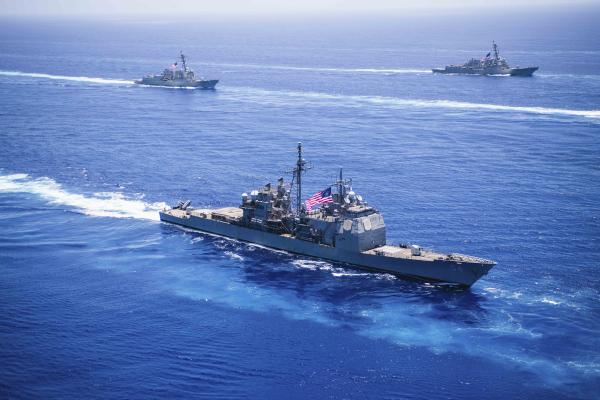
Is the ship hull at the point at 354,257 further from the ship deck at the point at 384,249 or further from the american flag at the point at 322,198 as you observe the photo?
the american flag at the point at 322,198

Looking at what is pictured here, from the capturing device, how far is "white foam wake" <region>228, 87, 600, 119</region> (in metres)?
160

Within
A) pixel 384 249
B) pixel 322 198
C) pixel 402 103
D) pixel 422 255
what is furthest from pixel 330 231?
pixel 402 103

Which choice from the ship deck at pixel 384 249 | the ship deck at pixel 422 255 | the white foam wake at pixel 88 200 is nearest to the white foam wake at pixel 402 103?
the white foam wake at pixel 88 200

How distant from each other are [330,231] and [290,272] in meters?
7.57

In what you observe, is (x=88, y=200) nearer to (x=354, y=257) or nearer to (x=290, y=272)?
(x=290, y=272)

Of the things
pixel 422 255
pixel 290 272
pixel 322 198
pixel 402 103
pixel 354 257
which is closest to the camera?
pixel 422 255

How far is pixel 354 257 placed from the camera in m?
81.3

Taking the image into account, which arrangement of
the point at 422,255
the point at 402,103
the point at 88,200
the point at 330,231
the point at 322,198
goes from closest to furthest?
the point at 422,255, the point at 322,198, the point at 330,231, the point at 88,200, the point at 402,103

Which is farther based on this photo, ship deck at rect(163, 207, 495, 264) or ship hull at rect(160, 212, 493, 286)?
ship deck at rect(163, 207, 495, 264)

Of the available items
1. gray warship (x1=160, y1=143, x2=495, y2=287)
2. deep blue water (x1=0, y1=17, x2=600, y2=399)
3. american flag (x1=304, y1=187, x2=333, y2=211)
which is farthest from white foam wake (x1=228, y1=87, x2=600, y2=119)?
american flag (x1=304, y1=187, x2=333, y2=211)

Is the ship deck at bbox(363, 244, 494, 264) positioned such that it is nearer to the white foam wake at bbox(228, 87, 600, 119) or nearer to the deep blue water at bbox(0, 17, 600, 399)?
the deep blue water at bbox(0, 17, 600, 399)

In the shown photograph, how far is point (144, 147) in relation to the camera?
439ft

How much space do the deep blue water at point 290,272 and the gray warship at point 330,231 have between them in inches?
78.4

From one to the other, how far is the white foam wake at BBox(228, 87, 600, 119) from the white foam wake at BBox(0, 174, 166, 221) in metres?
84.5
